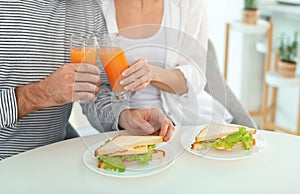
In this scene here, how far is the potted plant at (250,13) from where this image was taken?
332 centimetres

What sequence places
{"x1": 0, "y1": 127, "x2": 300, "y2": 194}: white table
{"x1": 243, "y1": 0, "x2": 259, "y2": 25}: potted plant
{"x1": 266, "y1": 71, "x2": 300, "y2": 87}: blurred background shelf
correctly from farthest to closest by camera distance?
{"x1": 243, "y1": 0, "x2": 259, "y2": 25}: potted plant < {"x1": 266, "y1": 71, "x2": 300, "y2": 87}: blurred background shelf < {"x1": 0, "y1": 127, "x2": 300, "y2": 194}: white table

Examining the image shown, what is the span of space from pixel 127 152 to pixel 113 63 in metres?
0.22

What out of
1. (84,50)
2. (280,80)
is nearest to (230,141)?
(84,50)

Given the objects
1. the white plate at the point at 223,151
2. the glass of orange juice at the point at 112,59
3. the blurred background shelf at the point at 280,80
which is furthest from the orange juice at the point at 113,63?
the blurred background shelf at the point at 280,80

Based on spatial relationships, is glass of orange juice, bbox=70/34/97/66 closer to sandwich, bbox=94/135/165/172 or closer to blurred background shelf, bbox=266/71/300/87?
sandwich, bbox=94/135/165/172

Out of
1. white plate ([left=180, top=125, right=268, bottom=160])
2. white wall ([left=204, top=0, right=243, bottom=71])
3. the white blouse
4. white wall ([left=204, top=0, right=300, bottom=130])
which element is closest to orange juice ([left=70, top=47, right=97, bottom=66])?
the white blouse

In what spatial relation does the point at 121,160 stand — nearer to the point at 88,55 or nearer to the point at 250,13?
the point at 88,55

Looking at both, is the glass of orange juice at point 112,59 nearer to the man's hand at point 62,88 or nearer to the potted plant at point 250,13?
the man's hand at point 62,88

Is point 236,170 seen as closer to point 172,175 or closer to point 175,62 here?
point 172,175

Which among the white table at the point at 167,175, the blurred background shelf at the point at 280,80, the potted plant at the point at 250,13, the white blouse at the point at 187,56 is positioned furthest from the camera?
the potted plant at the point at 250,13

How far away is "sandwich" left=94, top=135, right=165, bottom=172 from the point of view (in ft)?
3.75

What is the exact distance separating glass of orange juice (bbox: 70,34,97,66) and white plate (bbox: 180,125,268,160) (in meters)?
0.33

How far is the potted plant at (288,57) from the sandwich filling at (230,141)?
6.48 feet

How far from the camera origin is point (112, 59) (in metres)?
1.18
